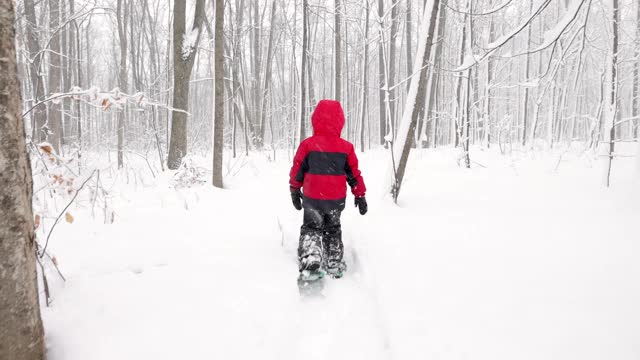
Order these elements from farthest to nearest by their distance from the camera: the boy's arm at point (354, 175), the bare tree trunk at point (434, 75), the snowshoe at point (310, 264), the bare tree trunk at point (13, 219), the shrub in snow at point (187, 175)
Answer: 1. the bare tree trunk at point (434, 75)
2. the shrub in snow at point (187, 175)
3. the boy's arm at point (354, 175)
4. the snowshoe at point (310, 264)
5. the bare tree trunk at point (13, 219)

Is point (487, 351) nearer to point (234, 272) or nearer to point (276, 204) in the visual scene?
point (234, 272)

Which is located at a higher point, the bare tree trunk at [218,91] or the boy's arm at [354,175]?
the bare tree trunk at [218,91]

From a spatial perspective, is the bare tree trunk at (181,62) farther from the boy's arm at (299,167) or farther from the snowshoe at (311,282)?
the snowshoe at (311,282)

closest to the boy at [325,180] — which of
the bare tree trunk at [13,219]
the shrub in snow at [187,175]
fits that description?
the bare tree trunk at [13,219]

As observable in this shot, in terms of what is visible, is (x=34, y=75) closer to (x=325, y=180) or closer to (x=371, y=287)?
(x=325, y=180)

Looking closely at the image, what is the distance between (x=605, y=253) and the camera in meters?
2.48

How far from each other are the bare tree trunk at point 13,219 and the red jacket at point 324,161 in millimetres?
1890

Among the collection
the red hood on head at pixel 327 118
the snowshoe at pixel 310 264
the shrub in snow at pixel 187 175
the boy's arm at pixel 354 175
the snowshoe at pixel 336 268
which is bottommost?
the snowshoe at pixel 336 268

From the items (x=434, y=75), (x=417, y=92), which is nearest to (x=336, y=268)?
(x=417, y=92)

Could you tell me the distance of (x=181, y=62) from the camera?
6.85 meters

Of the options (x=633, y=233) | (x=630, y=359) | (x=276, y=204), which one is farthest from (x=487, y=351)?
(x=276, y=204)

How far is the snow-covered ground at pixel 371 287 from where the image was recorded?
5.84ft

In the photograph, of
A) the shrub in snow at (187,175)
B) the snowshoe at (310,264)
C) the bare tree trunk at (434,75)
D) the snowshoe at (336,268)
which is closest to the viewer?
the snowshoe at (310,264)

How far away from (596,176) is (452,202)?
3.02 metres
